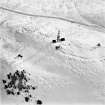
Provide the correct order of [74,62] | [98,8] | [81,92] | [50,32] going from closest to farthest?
1. [81,92]
2. [74,62]
3. [50,32]
4. [98,8]

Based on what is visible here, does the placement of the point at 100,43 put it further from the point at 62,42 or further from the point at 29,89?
the point at 29,89

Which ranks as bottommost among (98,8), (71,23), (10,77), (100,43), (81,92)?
(81,92)

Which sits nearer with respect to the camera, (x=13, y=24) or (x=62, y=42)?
(x=62, y=42)

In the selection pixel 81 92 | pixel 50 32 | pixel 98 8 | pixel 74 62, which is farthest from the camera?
pixel 98 8

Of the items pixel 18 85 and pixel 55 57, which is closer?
pixel 18 85

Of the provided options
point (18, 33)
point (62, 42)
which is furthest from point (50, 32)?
point (18, 33)

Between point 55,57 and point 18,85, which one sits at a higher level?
point 55,57

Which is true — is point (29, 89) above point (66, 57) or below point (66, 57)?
below
